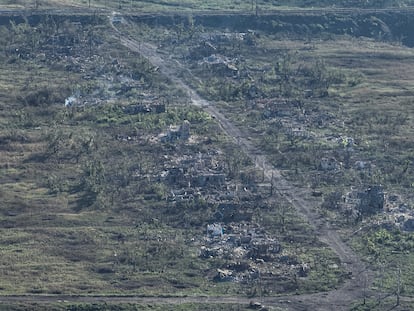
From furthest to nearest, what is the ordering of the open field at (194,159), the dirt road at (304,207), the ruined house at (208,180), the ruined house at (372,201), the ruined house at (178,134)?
the ruined house at (178,134) < the ruined house at (208,180) < the ruined house at (372,201) < the open field at (194,159) < the dirt road at (304,207)

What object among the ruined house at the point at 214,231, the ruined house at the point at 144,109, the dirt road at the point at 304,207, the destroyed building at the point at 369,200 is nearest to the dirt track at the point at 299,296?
the dirt road at the point at 304,207

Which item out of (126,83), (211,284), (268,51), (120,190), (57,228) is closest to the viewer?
(211,284)

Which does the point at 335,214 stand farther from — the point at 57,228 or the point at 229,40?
the point at 229,40

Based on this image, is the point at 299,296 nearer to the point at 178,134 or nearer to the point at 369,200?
the point at 369,200

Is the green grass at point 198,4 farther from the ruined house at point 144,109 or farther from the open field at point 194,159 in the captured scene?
the ruined house at point 144,109

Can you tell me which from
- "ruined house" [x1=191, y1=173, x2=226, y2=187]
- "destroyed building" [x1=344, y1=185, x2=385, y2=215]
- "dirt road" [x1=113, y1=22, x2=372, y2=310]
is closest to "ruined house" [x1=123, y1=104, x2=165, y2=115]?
"dirt road" [x1=113, y1=22, x2=372, y2=310]

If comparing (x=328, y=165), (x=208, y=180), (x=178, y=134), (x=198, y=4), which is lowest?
(x=208, y=180)

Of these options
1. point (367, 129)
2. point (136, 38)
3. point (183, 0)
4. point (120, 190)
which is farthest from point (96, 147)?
point (183, 0)

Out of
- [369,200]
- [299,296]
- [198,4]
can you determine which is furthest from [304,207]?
[198,4]

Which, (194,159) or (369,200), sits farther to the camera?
(194,159)

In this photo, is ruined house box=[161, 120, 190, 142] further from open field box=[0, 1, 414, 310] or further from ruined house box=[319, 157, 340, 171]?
ruined house box=[319, 157, 340, 171]

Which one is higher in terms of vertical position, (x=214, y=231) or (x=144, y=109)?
(x=144, y=109)
